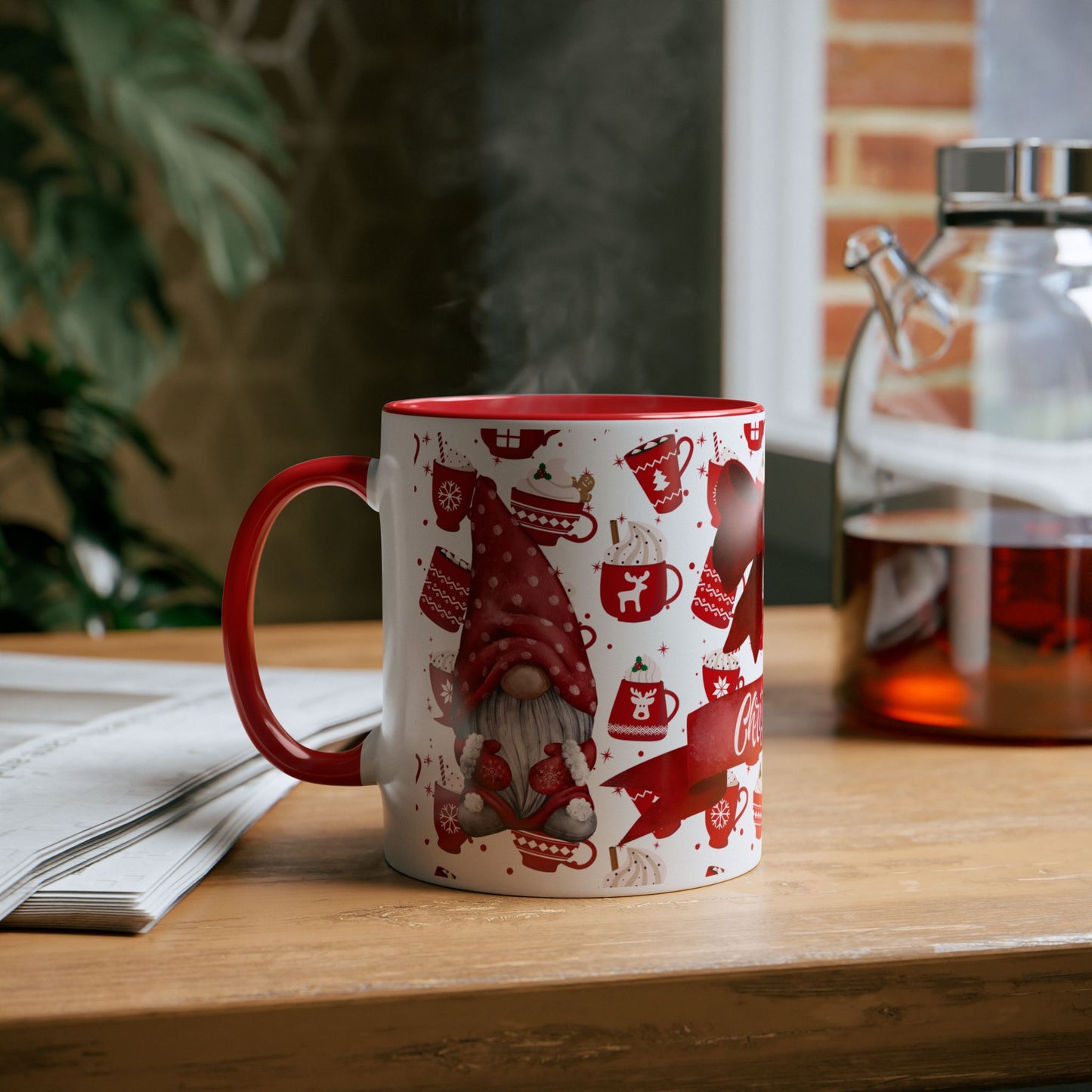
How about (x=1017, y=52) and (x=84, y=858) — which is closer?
(x=84, y=858)

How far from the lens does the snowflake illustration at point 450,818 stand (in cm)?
43

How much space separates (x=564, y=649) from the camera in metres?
0.42

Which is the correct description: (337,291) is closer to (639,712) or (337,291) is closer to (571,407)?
(571,407)

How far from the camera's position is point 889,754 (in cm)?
60

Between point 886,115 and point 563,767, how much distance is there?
1.32m

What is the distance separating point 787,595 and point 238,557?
3.21ft

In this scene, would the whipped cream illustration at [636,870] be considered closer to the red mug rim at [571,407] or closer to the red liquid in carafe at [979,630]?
the red mug rim at [571,407]

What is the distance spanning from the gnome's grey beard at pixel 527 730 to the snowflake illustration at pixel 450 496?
0.06m

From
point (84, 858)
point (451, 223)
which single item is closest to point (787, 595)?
point (84, 858)

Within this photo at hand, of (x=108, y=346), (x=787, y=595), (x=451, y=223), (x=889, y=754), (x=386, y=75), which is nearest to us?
(x=889, y=754)

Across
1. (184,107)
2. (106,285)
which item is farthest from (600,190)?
(106,285)

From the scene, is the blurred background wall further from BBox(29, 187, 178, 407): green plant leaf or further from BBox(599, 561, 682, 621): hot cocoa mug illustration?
BBox(599, 561, 682, 621): hot cocoa mug illustration

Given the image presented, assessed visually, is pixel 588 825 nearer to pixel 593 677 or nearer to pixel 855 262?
pixel 593 677

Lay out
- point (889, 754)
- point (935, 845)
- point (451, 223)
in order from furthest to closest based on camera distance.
→ point (451, 223)
point (889, 754)
point (935, 845)
